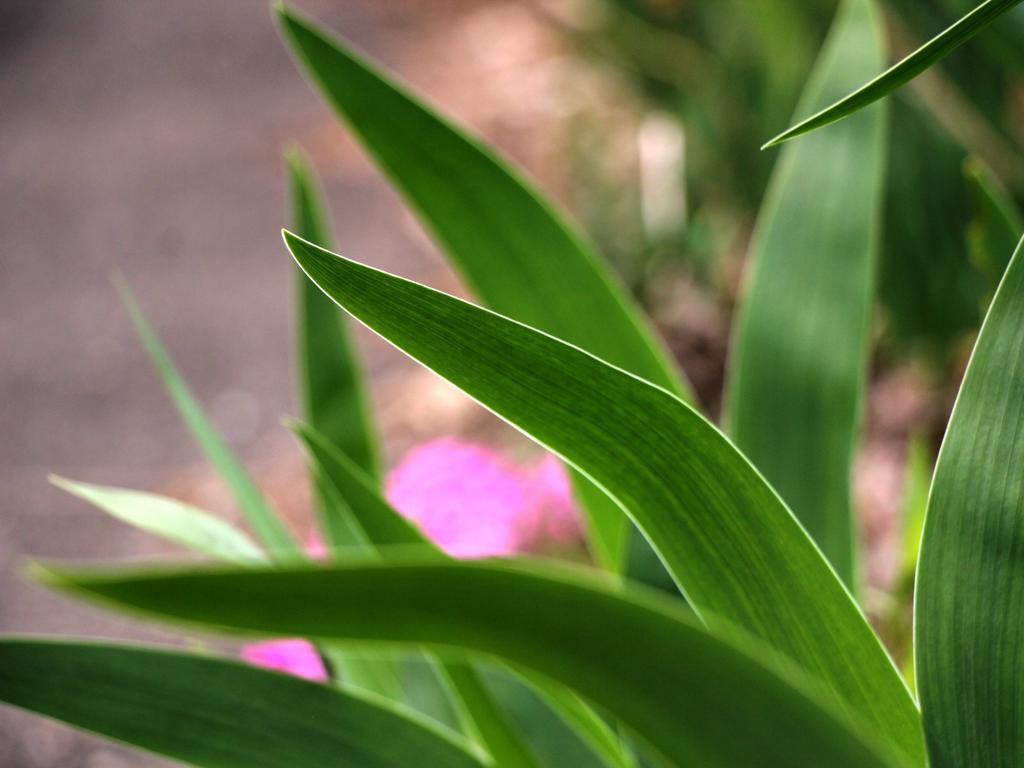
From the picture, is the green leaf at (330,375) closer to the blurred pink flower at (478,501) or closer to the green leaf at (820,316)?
the green leaf at (820,316)

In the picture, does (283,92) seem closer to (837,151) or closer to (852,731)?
(837,151)

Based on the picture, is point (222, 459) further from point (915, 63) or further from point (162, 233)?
point (162, 233)

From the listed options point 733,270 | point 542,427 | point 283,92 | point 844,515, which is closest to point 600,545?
point 844,515

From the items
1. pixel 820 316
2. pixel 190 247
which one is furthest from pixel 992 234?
pixel 190 247

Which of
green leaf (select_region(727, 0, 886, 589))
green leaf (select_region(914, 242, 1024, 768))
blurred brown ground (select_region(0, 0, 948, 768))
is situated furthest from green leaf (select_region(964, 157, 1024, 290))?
blurred brown ground (select_region(0, 0, 948, 768))

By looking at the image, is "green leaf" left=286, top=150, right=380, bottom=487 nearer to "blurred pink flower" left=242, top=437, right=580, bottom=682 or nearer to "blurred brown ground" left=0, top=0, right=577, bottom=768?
"blurred pink flower" left=242, top=437, right=580, bottom=682

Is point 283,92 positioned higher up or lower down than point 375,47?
lower down
